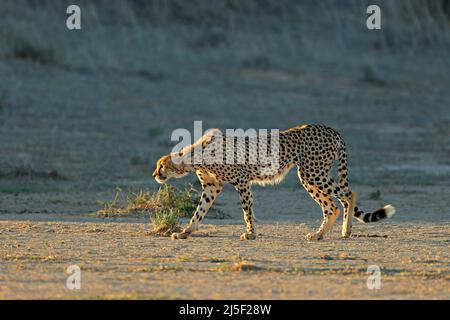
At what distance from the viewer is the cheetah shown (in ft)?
37.7

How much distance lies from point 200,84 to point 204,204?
16.5 metres

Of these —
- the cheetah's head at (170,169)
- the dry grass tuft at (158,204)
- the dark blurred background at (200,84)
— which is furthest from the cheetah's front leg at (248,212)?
the dark blurred background at (200,84)

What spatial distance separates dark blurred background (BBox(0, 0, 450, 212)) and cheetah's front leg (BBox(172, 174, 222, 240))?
10.5ft

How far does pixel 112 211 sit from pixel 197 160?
7.64ft

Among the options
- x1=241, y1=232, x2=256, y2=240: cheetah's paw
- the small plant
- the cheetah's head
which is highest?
the cheetah's head

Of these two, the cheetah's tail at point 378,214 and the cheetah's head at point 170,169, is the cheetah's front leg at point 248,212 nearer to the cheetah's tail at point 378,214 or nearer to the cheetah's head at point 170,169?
the cheetah's head at point 170,169

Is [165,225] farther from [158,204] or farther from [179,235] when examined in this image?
[158,204]

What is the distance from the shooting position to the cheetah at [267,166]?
11477 millimetres

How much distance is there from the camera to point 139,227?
12453 millimetres

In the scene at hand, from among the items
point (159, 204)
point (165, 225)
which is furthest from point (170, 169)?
point (159, 204)

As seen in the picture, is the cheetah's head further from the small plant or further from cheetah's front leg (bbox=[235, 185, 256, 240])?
cheetah's front leg (bbox=[235, 185, 256, 240])

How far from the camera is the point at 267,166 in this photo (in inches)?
453

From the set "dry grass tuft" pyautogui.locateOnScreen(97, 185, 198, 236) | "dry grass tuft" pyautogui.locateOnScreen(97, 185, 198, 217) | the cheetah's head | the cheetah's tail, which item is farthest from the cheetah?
"dry grass tuft" pyautogui.locateOnScreen(97, 185, 198, 217)

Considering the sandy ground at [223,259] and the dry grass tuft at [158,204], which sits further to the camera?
the dry grass tuft at [158,204]
